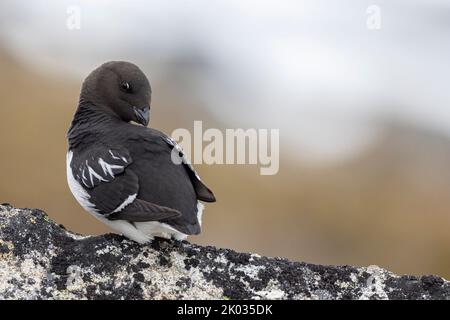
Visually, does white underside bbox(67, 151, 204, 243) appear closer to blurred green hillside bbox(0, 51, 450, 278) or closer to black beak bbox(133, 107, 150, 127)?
black beak bbox(133, 107, 150, 127)

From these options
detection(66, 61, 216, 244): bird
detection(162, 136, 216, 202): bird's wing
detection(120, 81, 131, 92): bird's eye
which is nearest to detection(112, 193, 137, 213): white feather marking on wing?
detection(66, 61, 216, 244): bird

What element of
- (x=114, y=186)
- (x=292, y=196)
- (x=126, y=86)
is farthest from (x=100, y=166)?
(x=292, y=196)

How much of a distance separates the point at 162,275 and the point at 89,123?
2105mm

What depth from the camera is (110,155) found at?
697cm

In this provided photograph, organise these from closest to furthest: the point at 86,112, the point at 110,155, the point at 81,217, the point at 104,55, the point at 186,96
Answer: the point at 110,155 → the point at 86,112 → the point at 81,217 → the point at 186,96 → the point at 104,55

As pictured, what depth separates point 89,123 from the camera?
7.68 metres

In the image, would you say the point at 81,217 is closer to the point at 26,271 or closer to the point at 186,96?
the point at 186,96

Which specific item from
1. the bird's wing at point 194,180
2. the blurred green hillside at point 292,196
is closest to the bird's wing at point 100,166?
the bird's wing at point 194,180

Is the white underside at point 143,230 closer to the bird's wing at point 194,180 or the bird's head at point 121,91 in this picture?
the bird's wing at point 194,180

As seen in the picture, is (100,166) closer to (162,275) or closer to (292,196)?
(162,275)

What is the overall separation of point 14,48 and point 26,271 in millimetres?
11432

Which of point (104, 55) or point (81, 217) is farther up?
point (104, 55)
